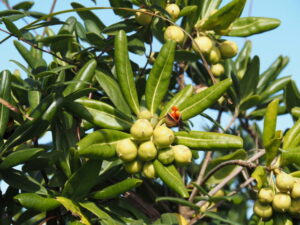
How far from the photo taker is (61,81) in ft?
5.35

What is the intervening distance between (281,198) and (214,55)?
712mm

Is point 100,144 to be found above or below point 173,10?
below

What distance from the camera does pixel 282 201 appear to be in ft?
5.51

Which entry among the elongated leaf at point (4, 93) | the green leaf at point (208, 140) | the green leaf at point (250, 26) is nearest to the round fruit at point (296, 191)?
the green leaf at point (208, 140)

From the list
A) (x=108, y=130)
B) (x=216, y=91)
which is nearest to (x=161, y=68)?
(x=216, y=91)

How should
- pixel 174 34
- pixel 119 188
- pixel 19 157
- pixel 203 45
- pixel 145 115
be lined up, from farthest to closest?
pixel 203 45
pixel 174 34
pixel 145 115
pixel 119 188
pixel 19 157

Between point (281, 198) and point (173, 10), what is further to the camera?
point (173, 10)

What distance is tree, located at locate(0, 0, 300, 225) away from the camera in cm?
155

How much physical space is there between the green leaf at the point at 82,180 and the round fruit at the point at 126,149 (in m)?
0.08

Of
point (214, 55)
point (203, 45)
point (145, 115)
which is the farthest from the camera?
point (214, 55)

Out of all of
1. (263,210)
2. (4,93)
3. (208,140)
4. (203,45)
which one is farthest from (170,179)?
(203,45)

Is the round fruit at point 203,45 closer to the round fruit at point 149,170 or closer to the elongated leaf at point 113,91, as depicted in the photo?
the elongated leaf at point 113,91

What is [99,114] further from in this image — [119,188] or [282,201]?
[282,201]

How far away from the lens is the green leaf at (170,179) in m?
1.51
